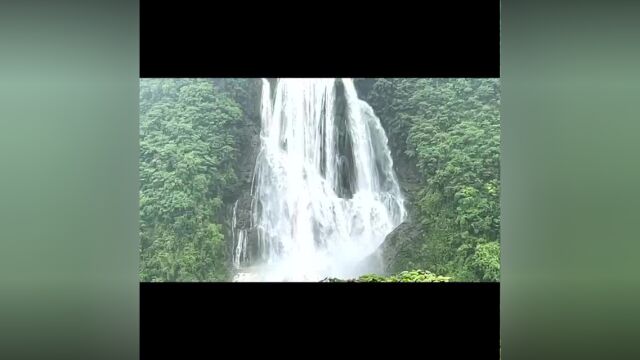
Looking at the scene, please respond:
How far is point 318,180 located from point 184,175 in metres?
1.77

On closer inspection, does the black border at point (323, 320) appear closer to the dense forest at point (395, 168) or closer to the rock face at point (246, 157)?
the dense forest at point (395, 168)

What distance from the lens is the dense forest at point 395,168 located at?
8.76 metres

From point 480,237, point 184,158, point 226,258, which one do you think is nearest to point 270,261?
point 226,258
